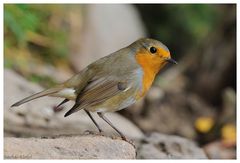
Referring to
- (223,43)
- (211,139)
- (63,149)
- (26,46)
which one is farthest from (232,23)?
(63,149)

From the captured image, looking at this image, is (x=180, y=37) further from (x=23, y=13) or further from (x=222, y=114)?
(x=23, y=13)

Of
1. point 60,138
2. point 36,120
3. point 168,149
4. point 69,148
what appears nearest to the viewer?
point 69,148

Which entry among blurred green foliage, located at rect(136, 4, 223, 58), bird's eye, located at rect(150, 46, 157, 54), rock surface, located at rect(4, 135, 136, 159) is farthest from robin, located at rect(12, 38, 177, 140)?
blurred green foliage, located at rect(136, 4, 223, 58)

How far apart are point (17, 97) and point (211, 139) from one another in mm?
2848

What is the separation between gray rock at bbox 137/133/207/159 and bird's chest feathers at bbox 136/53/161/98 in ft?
2.45

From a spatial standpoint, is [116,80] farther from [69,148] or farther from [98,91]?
[69,148]

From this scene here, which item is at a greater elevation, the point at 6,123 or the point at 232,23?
the point at 6,123

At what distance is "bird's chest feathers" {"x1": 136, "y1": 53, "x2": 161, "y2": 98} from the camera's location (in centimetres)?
517

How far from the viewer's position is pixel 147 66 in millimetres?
5230

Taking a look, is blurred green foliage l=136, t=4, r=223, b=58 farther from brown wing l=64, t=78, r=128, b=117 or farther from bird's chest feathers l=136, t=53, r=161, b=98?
brown wing l=64, t=78, r=128, b=117

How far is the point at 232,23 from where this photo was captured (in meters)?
9.89

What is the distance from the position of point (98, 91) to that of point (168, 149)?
1.02 meters

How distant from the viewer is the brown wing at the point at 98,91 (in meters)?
5.00

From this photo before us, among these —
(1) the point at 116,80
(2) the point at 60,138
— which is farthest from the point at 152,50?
(2) the point at 60,138
